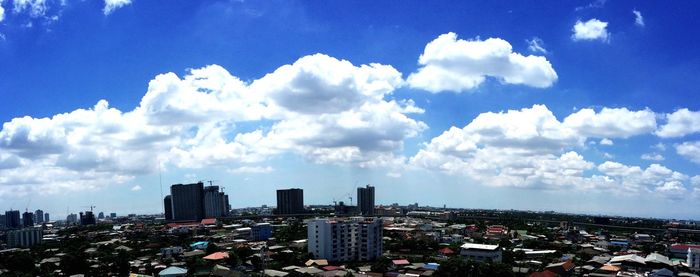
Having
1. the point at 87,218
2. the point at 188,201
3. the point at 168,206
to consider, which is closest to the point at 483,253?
the point at 188,201

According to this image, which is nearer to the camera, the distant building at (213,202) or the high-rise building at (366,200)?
the distant building at (213,202)

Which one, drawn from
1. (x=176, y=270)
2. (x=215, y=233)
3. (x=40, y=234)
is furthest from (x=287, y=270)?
(x=40, y=234)

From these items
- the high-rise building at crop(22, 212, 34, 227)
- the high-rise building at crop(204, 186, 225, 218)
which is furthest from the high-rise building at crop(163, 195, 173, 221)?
the high-rise building at crop(22, 212, 34, 227)

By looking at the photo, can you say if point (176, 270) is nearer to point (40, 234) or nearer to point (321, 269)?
point (321, 269)

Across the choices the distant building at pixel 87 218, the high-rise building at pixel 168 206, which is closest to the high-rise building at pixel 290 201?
the high-rise building at pixel 168 206

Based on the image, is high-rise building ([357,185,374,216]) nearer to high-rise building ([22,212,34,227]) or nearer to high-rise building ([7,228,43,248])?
high-rise building ([7,228,43,248])

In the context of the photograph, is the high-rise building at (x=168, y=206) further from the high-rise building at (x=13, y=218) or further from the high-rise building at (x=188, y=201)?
the high-rise building at (x=13, y=218)

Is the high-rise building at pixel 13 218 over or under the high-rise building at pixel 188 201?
under
